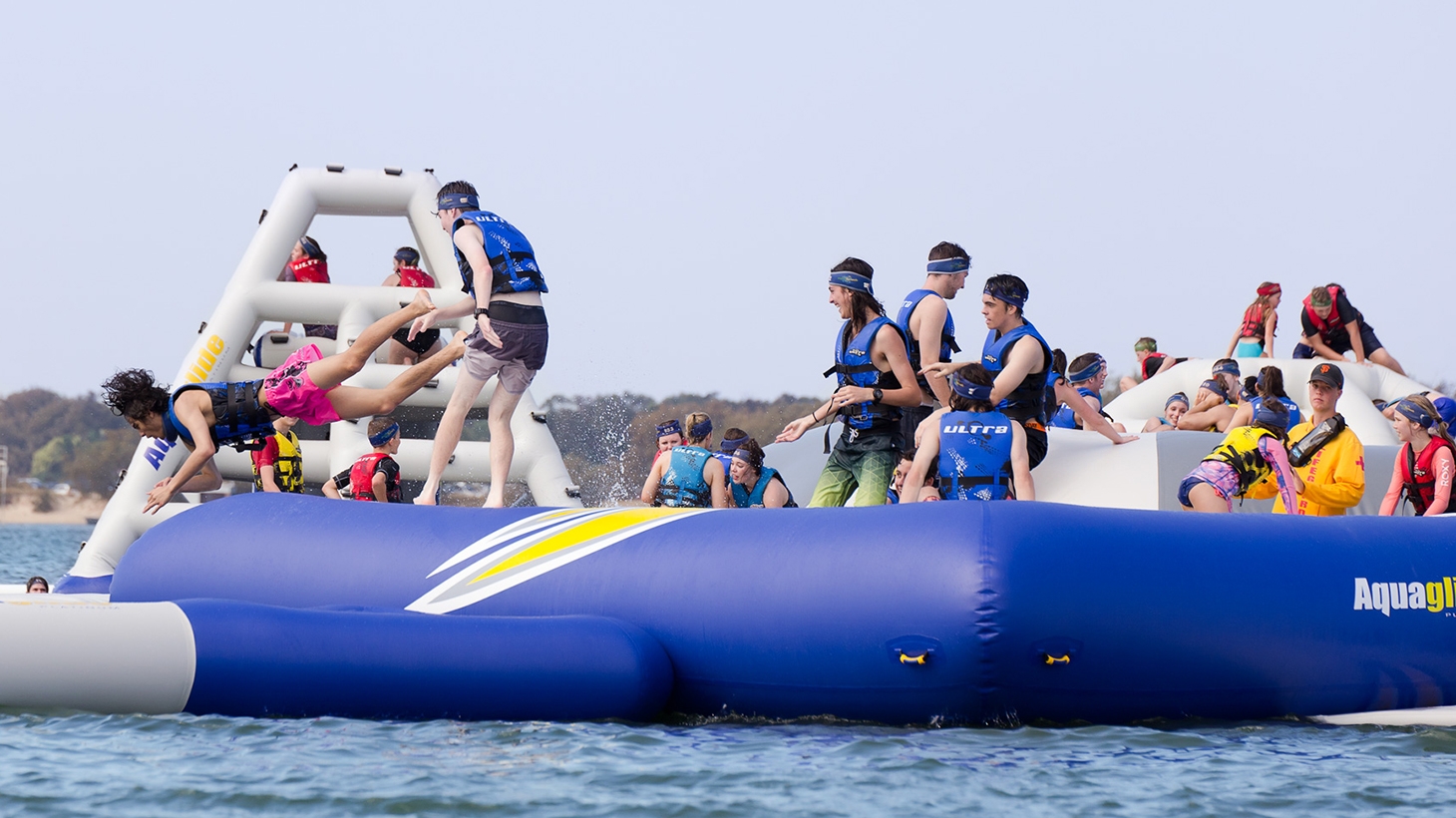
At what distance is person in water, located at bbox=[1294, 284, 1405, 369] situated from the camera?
11742 mm

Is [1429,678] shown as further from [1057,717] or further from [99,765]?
[99,765]

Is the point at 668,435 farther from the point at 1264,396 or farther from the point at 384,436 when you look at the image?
the point at 1264,396

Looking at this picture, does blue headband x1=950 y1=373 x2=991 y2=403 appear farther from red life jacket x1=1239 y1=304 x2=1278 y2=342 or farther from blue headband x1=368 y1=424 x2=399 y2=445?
red life jacket x1=1239 y1=304 x2=1278 y2=342

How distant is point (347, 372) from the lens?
22.7 feet

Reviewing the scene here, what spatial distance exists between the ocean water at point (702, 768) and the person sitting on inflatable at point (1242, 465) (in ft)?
4.20

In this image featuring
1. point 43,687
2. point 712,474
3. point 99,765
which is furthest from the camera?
point 712,474

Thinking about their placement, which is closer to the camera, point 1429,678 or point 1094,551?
point 1094,551

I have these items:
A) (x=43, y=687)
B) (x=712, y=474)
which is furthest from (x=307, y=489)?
(x=43, y=687)

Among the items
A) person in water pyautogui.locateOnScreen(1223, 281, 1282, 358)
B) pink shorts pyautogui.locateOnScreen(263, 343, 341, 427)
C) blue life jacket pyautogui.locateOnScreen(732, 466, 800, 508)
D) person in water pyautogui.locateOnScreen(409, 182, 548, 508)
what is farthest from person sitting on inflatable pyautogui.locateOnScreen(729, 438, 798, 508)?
person in water pyautogui.locateOnScreen(1223, 281, 1282, 358)

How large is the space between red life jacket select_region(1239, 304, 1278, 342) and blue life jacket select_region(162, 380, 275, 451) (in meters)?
7.94

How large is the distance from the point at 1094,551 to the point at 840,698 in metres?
0.94

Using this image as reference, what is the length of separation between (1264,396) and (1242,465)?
1.33ft

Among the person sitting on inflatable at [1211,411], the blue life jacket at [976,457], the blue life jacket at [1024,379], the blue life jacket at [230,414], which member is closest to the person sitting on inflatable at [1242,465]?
the blue life jacket at [1024,379]

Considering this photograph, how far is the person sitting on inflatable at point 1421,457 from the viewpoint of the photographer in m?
6.42
